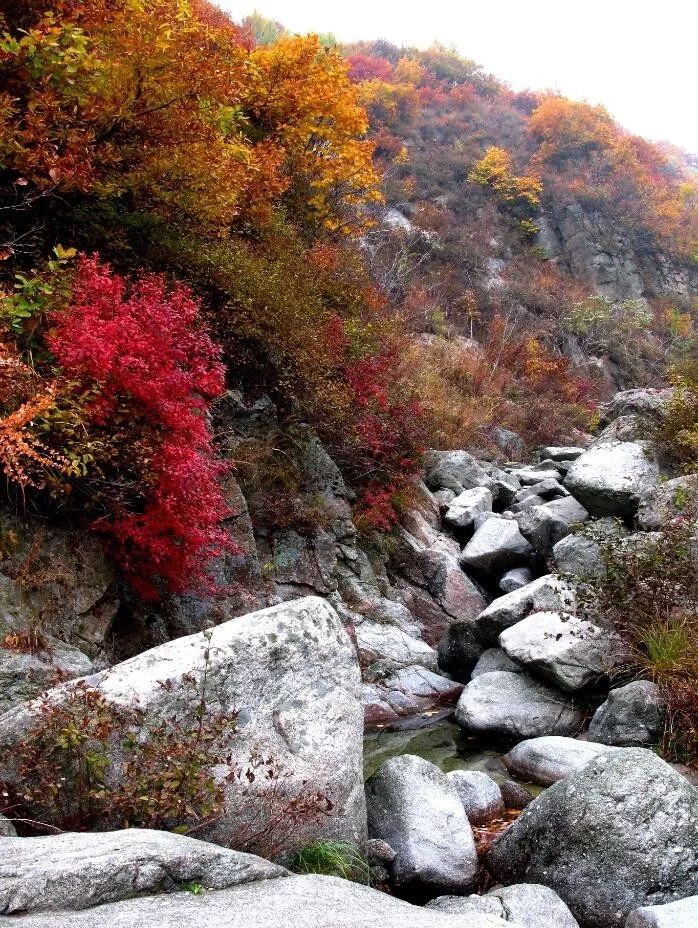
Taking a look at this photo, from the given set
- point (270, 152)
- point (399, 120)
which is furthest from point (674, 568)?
point (399, 120)

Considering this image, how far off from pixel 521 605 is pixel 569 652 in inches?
52.9

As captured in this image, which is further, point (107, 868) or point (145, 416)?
point (145, 416)

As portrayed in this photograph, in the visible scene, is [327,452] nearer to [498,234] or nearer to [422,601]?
[422,601]

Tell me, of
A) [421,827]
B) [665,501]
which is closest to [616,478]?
[665,501]

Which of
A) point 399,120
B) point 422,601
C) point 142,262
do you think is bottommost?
point 422,601

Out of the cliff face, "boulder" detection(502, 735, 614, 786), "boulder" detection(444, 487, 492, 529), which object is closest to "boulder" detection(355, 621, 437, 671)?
"boulder" detection(502, 735, 614, 786)

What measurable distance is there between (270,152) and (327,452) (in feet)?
17.5

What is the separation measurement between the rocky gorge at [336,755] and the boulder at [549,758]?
0.8 inches

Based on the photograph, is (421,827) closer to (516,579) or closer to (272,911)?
(272,911)

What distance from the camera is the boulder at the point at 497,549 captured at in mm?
11531

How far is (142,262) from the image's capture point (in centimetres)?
873

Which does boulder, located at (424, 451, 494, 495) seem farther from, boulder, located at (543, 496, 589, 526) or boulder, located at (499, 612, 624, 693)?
boulder, located at (499, 612, 624, 693)

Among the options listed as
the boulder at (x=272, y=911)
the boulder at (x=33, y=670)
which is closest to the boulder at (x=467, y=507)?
the boulder at (x=33, y=670)

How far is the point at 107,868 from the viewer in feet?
8.93
